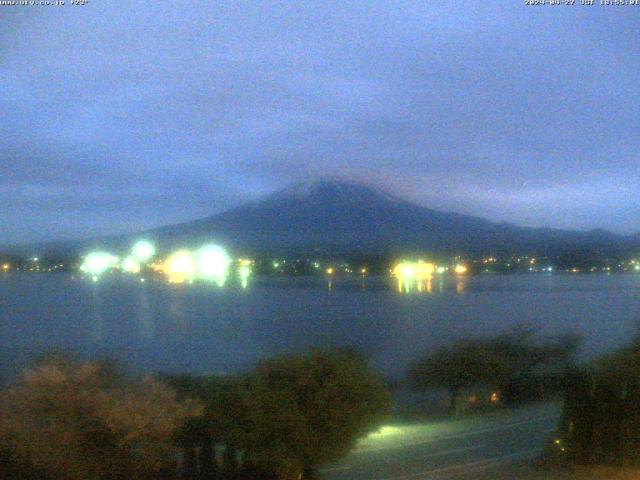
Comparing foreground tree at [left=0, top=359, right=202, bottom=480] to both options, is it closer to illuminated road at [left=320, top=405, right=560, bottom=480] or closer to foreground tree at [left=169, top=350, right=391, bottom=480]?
foreground tree at [left=169, top=350, right=391, bottom=480]

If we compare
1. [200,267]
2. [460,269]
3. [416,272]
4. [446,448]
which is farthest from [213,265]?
[446,448]

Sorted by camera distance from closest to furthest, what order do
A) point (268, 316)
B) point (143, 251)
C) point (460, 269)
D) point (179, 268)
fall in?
1. point (268, 316)
2. point (179, 268)
3. point (143, 251)
4. point (460, 269)

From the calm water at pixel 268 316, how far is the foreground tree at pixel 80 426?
38.6 ft

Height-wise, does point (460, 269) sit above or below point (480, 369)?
above

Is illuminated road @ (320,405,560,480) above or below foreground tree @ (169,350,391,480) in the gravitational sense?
below

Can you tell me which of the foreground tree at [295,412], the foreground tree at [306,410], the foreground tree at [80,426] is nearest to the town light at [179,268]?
the foreground tree at [295,412]

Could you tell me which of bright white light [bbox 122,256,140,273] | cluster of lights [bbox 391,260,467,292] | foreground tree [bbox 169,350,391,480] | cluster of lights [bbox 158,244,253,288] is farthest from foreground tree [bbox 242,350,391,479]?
bright white light [bbox 122,256,140,273]

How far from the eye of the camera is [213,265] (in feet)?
117

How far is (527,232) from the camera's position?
154 ft

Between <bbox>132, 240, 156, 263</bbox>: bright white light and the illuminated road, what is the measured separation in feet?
57.2

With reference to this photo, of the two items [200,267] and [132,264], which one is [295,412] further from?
[200,267]

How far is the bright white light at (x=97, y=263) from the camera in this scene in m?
33.1

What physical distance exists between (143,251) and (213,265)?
116 inches

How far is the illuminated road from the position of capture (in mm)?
12117
